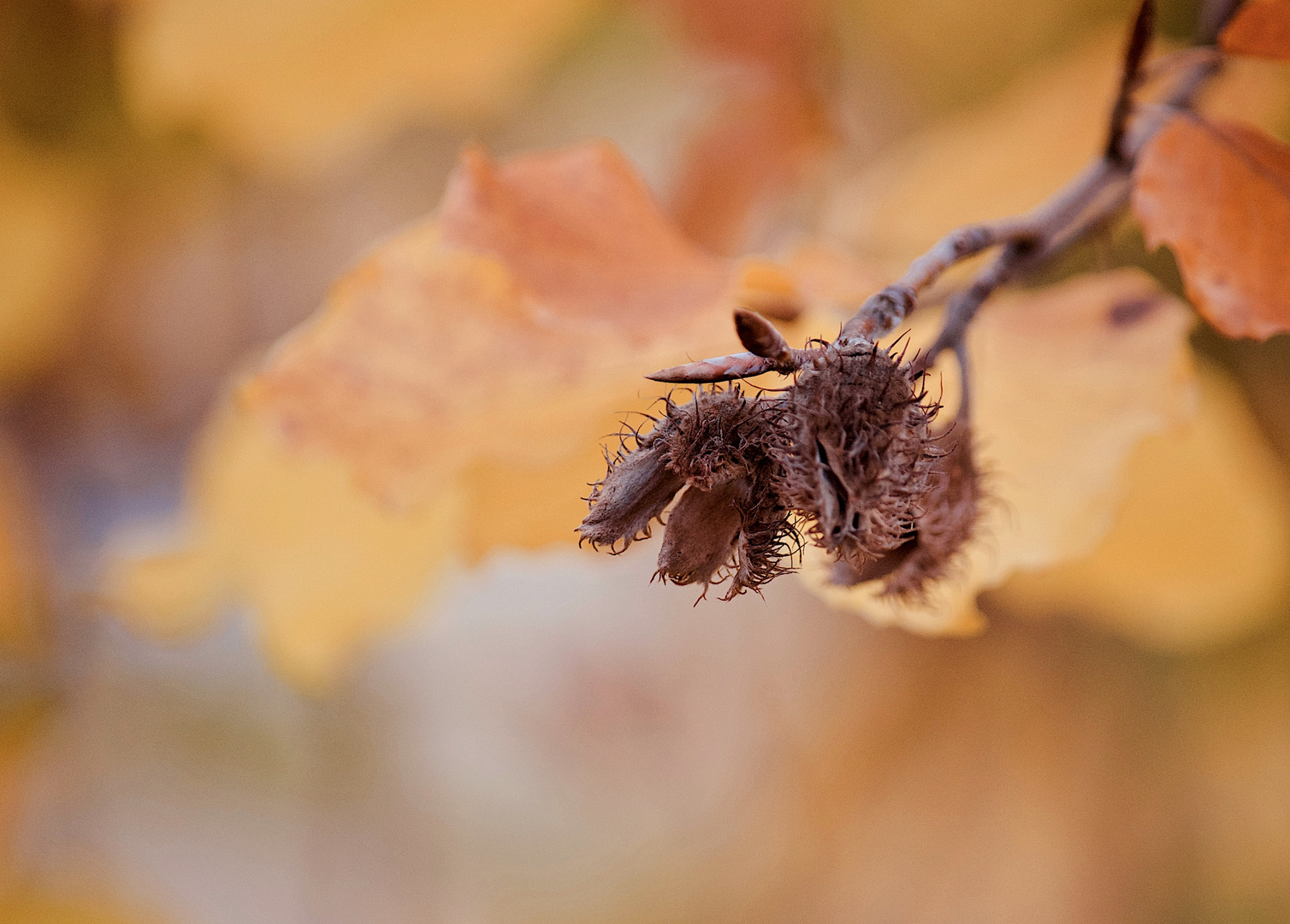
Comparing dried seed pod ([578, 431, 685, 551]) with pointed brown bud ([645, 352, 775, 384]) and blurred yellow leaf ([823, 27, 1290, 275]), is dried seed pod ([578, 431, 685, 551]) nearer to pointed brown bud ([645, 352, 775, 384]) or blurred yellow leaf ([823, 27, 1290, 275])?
pointed brown bud ([645, 352, 775, 384])

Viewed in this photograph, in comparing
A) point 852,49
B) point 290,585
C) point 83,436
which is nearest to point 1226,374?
point 852,49

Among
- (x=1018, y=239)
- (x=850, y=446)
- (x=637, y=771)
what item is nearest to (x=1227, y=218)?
(x=1018, y=239)

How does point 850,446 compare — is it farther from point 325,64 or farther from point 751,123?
point 325,64

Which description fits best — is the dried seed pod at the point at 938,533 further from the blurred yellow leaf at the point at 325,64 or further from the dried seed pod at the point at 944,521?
the blurred yellow leaf at the point at 325,64

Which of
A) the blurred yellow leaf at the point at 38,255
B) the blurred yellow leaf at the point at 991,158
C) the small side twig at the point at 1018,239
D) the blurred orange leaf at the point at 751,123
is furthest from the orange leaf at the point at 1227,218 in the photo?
the blurred yellow leaf at the point at 38,255

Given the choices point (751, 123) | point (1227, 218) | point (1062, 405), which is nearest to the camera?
point (1227, 218)

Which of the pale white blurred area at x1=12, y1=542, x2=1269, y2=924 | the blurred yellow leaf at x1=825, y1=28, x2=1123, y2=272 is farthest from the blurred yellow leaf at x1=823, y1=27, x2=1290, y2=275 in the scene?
the pale white blurred area at x1=12, y1=542, x2=1269, y2=924
